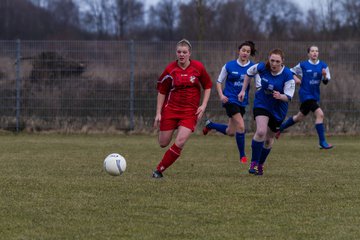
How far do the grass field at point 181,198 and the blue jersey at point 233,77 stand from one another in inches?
41.3

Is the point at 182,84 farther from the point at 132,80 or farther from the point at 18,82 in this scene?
the point at 18,82

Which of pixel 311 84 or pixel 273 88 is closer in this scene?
pixel 273 88

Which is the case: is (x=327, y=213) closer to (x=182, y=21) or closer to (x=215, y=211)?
(x=215, y=211)

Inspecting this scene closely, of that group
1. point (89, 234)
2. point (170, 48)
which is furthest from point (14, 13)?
point (89, 234)

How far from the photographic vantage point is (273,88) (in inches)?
380

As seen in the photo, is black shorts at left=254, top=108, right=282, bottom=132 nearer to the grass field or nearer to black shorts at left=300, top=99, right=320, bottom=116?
the grass field

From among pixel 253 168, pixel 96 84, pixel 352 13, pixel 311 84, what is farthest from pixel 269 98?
pixel 352 13

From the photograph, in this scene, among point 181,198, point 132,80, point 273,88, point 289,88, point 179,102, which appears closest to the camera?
point 181,198

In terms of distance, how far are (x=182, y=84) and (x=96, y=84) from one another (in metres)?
10.7

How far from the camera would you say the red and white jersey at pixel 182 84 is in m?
9.30

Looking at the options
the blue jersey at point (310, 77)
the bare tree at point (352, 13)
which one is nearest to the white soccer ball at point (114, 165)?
the blue jersey at point (310, 77)

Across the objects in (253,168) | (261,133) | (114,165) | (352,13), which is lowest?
(253,168)

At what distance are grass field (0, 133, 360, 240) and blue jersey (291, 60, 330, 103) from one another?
1847mm

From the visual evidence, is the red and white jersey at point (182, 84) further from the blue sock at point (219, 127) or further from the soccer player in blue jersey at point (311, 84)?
the soccer player in blue jersey at point (311, 84)
